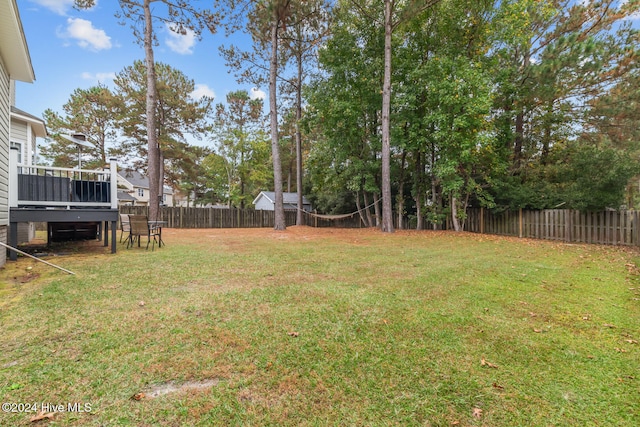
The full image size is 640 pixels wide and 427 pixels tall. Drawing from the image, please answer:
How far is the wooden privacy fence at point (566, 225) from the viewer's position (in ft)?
27.0

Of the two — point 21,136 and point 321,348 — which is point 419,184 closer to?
point 321,348

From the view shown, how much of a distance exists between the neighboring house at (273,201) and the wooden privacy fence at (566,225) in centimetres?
1430

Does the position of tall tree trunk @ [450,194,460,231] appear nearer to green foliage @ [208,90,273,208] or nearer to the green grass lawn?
the green grass lawn

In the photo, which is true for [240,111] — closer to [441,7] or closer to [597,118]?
[441,7]

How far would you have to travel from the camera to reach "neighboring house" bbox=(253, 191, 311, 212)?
2403 cm

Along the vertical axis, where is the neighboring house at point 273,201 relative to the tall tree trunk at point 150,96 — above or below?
below

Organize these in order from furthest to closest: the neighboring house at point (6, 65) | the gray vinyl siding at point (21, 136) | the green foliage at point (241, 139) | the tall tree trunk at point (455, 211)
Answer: the green foliage at point (241, 139), the tall tree trunk at point (455, 211), the gray vinyl siding at point (21, 136), the neighboring house at point (6, 65)

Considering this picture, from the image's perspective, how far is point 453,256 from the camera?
20.4 feet

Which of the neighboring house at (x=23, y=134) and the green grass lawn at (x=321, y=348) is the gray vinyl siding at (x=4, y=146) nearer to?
the green grass lawn at (x=321, y=348)

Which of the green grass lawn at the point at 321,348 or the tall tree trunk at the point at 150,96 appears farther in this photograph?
the tall tree trunk at the point at 150,96

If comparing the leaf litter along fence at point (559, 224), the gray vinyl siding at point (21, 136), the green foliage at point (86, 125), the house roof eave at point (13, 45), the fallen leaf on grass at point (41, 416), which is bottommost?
the fallen leaf on grass at point (41, 416)

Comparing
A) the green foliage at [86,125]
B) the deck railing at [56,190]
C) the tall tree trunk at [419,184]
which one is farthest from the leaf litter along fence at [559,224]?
the deck railing at [56,190]

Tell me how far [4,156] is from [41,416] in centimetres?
601

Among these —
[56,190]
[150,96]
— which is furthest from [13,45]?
[150,96]
